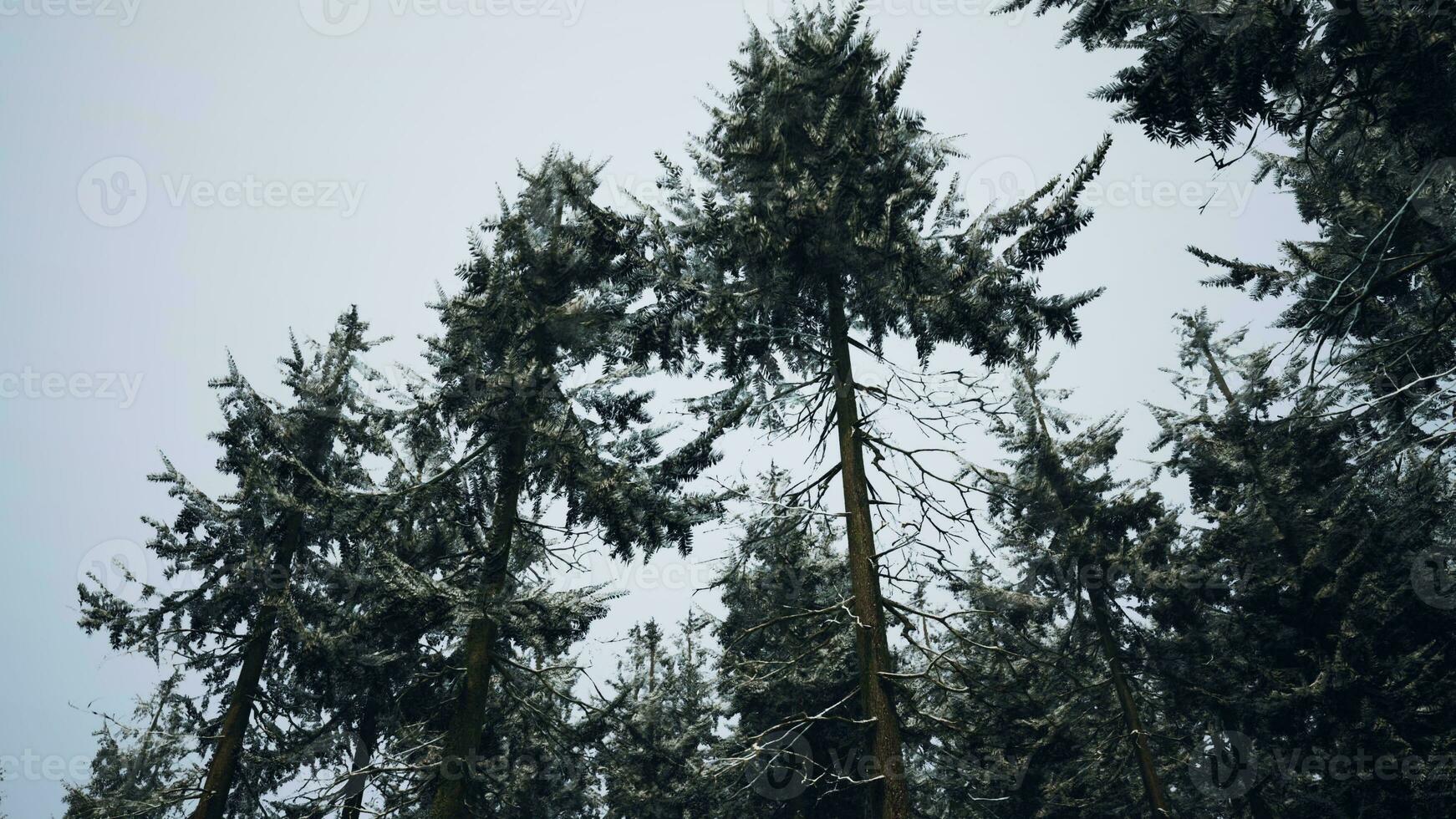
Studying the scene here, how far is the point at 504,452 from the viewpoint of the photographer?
1053 centimetres

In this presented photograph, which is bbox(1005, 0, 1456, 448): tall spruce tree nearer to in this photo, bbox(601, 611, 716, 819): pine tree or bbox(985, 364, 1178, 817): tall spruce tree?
bbox(985, 364, 1178, 817): tall spruce tree

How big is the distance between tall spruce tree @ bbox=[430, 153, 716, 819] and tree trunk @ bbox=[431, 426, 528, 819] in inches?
0.7

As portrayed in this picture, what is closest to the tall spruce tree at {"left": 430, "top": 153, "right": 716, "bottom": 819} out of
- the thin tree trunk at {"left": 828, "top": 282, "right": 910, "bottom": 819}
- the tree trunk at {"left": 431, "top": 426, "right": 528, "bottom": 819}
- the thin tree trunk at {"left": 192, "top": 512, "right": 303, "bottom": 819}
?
the tree trunk at {"left": 431, "top": 426, "right": 528, "bottom": 819}

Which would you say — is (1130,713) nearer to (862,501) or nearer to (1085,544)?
(1085,544)

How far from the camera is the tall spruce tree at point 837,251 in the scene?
26.1ft

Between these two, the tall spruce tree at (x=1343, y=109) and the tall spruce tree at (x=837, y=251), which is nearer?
the tall spruce tree at (x=1343, y=109)

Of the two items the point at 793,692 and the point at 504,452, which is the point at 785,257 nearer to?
the point at 504,452

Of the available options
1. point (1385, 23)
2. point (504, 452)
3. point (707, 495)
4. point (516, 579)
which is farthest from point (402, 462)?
point (1385, 23)

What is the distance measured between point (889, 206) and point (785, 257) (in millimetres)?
1619

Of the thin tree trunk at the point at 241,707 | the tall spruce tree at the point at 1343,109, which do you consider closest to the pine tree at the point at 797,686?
the thin tree trunk at the point at 241,707

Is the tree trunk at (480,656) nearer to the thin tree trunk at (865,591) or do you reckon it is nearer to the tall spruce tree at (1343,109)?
the thin tree trunk at (865,591)

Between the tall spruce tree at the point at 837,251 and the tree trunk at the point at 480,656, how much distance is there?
3.07 m

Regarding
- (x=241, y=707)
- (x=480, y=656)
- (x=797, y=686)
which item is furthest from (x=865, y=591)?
(x=241, y=707)

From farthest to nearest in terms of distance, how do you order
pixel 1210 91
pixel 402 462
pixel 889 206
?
pixel 402 462, pixel 889 206, pixel 1210 91
